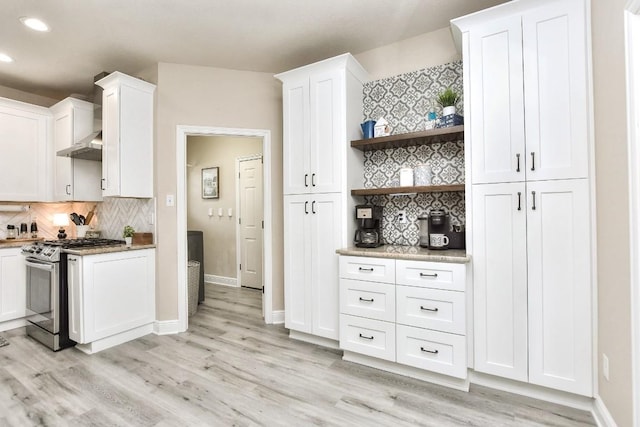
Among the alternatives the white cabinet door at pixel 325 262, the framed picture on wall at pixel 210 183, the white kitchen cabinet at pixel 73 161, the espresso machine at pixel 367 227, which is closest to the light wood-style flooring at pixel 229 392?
the white cabinet door at pixel 325 262

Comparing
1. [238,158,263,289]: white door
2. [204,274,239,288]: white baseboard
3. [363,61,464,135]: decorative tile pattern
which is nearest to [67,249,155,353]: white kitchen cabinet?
[238,158,263,289]: white door

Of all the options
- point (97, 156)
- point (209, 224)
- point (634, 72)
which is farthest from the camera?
point (209, 224)

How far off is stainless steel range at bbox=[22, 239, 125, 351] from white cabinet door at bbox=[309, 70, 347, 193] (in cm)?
230

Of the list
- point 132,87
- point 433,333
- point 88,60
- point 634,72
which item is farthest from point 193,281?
point 634,72

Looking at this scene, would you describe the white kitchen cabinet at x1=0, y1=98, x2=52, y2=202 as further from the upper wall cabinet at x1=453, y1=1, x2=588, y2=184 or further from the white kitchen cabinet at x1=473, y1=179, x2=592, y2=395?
the white kitchen cabinet at x1=473, y1=179, x2=592, y2=395

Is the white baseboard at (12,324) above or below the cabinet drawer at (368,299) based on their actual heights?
below

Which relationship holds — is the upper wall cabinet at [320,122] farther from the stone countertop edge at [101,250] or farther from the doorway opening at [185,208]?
the stone countertop edge at [101,250]

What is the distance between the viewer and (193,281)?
387 centimetres

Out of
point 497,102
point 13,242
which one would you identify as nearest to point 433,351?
point 497,102

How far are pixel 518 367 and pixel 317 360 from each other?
1.43 metres

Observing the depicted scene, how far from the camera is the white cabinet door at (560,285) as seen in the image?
1.87 metres

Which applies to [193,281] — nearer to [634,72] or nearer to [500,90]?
→ [500,90]

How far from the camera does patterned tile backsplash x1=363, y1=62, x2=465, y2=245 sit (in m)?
2.61

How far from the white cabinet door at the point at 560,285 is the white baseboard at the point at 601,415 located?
63mm
